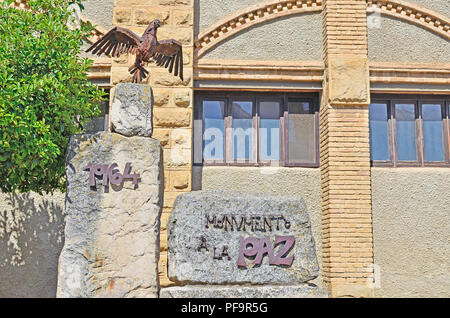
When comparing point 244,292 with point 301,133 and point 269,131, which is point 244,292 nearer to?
point 269,131

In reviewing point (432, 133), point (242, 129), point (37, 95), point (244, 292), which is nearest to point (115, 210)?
point (244, 292)

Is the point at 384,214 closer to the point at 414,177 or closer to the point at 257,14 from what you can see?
the point at 414,177

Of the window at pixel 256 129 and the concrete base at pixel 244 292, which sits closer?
the concrete base at pixel 244 292

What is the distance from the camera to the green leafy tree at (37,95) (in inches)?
278

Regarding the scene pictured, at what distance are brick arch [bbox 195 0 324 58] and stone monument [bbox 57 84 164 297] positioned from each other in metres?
4.35

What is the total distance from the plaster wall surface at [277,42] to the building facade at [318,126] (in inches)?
0.9

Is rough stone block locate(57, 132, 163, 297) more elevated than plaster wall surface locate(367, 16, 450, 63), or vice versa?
plaster wall surface locate(367, 16, 450, 63)

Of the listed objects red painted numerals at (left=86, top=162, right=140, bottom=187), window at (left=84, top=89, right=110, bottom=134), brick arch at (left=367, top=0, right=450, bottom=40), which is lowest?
red painted numerals at (left=86, top=162, right=140, bottom=187)

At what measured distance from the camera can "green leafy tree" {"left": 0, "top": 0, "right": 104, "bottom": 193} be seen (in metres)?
7.07

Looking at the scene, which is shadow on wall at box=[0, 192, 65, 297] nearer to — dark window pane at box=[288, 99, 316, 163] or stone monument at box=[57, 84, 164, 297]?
stone monument at box=[57, 84, 164, 297]

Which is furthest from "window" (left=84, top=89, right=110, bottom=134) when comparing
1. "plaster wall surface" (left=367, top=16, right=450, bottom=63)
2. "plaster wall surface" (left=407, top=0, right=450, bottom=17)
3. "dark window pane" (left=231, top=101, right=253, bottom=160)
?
"plaster wall surface" (left=407, top=0, right=450, bottom=17)

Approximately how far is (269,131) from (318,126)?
3.35 ft

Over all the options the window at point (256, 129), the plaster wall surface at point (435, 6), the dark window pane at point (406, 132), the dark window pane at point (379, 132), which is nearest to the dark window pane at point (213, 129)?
the window at point (256, 129)

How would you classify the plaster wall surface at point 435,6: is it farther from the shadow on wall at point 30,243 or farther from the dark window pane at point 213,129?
the shadow on wall at point 30,243
